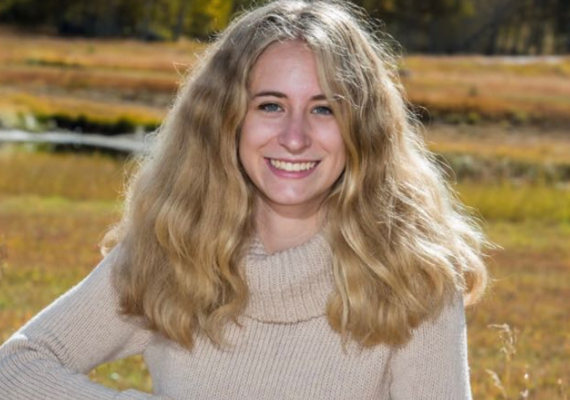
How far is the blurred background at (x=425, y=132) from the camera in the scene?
27.6ft

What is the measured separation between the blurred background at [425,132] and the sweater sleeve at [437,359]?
50 centimetres

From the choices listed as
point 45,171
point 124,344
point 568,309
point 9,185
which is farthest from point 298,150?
point 45,171

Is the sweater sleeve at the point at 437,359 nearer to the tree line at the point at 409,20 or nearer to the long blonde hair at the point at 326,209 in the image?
the long blonde hair at the point at 326,209

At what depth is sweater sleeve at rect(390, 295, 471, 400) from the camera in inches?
122

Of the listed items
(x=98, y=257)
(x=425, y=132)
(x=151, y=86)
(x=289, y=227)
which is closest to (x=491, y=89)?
(x=151, y=86)

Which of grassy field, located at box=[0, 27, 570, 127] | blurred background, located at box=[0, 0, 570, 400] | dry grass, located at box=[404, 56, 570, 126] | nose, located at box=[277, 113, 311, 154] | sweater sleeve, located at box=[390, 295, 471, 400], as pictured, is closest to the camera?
sweater sleeve, located at box=[390, 295, 471, 400]

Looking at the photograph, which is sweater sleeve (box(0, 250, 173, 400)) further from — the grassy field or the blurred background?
the grassy field

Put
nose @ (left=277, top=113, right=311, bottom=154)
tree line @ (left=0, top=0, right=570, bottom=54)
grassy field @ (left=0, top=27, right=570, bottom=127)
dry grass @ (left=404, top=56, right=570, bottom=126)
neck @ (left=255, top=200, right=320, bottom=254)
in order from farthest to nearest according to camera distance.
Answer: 1. tree line @ (left=0, top=0, right=570, bottom=54)
2. dry grass @ (left=404, top=56, right=570, bottom=126)
3. grassy field @ (left=0, top=27, right=570, bottom=127)
4. neck @ (left=255, top=200, right=320, bottom=254)
5. nose @ (left=277, top=113, right=311, bottom=154)

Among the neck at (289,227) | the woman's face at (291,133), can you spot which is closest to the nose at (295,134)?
the woman's face at (291,133)

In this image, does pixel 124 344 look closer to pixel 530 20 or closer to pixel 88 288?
pixel 88 288

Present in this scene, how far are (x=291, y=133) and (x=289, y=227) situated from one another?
0.26 m

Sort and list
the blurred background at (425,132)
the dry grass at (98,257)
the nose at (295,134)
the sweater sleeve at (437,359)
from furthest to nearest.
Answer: the blurred background at (425,132)
the dry grass at (98,257)
the nose at (295,134)
the sweater sleeve at (437,359)

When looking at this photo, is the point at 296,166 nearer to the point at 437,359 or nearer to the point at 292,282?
the point at 292,282

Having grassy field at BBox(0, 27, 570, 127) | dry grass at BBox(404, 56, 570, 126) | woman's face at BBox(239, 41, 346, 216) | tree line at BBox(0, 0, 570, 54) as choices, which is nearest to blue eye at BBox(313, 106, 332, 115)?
woman's face at BBox(239, 41, 346, 216)
